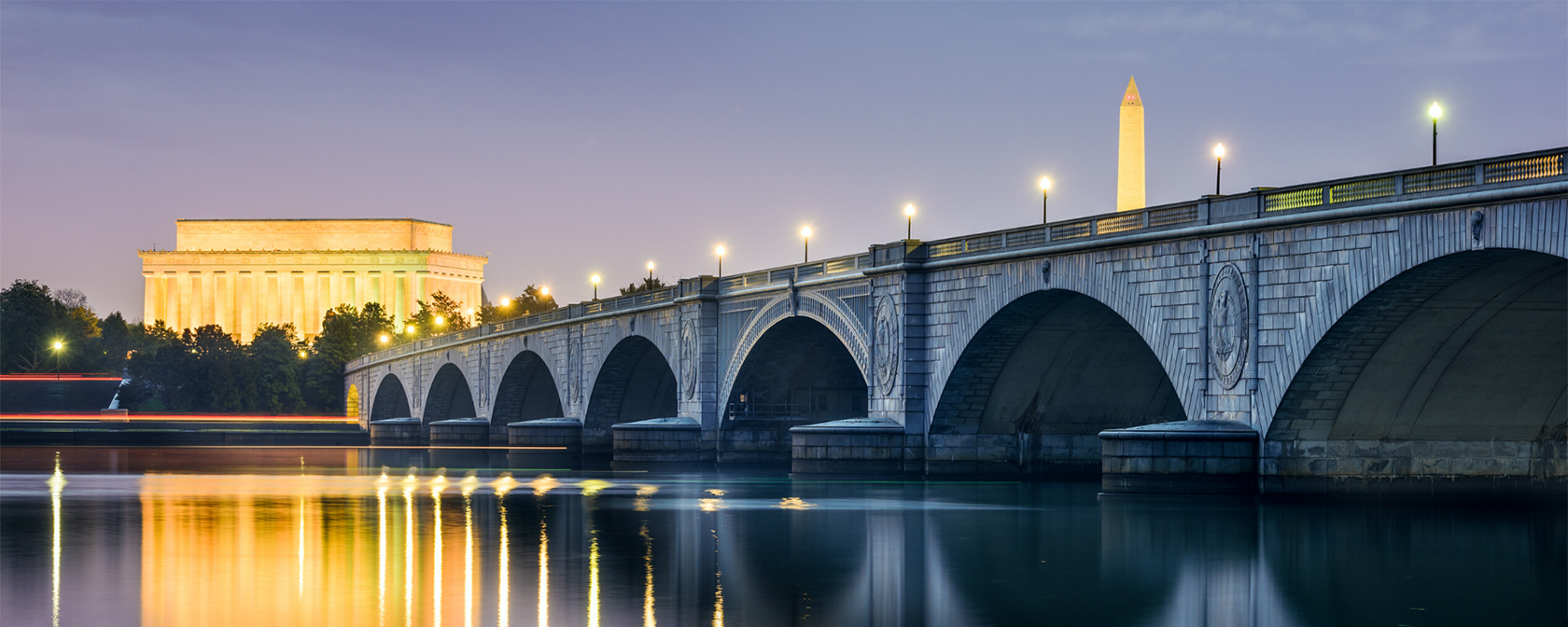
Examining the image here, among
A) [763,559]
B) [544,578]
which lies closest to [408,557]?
[544,578]

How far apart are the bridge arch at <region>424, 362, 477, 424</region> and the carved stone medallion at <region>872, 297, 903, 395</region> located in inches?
2784

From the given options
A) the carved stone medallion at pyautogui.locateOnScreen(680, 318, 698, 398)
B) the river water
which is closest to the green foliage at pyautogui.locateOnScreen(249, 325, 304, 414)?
the carved stone medallion at pyautogui.locateOnScreen(680, 318, 698, 398)

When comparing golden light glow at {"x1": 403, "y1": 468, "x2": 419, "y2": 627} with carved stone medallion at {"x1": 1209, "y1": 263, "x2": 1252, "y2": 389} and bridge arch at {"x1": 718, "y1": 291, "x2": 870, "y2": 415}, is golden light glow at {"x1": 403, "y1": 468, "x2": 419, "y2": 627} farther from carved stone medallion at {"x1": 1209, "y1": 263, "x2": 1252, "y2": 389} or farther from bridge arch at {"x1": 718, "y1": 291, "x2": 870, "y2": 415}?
carved stone medallion at {"x1": 1209, "y1": 263, "x2": 1252, "y2": 389}

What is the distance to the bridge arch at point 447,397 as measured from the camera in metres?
126

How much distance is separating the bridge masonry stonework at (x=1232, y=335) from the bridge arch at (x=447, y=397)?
58738mm

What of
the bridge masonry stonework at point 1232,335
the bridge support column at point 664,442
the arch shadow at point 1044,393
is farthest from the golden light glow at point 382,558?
the bridge support column at point 664,442

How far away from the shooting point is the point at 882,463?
181 ft

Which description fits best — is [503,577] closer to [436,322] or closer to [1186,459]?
[1186,459]

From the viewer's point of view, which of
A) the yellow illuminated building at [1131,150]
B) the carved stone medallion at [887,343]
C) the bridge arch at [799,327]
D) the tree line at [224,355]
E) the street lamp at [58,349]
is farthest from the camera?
the street lamp at [58,349]

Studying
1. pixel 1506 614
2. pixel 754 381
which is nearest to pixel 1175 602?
pixel 1506 614

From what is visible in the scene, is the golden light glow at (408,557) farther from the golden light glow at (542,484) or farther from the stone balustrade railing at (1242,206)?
the stone balustrade railing at (1242,206)

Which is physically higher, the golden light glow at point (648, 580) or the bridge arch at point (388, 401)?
the golden light glow at point (648, 580)

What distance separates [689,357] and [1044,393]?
23.1m

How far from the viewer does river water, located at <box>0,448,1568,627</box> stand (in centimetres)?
2139
